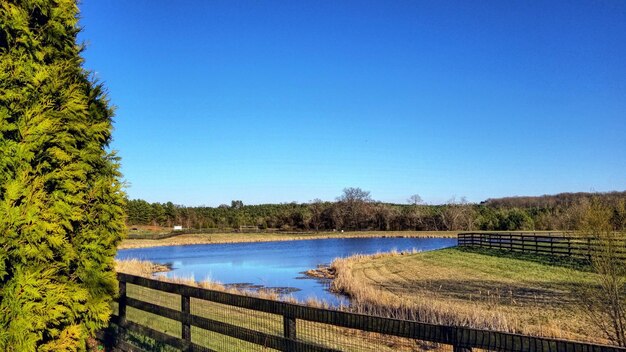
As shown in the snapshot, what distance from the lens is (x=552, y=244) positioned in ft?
123

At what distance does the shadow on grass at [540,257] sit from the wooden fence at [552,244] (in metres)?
0.45

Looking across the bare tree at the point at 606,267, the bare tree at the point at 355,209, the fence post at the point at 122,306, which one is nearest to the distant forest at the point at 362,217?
the bare tree at the point at 355,209

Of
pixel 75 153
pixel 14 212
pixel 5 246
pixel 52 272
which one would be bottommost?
pixel 52 272

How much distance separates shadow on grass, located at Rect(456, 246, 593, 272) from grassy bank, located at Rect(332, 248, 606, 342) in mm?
234

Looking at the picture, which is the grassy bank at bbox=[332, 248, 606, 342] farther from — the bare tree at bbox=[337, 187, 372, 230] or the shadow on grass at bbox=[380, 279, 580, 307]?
the bare tree at bbox=[337, 187, 372, 230]

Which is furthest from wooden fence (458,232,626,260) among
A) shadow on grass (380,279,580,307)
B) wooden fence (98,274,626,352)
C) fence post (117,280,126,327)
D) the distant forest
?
the distant forest

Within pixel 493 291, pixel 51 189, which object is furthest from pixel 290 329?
pixel 493 291

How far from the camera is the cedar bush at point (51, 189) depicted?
5.22m

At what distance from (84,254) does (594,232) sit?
34.8 ft

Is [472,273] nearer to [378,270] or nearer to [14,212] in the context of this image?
[378,270]

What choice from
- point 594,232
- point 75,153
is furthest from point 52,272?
point 594,232

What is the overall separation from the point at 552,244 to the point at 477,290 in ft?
67.4

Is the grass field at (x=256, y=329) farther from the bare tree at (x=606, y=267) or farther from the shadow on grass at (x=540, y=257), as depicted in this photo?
the shadow on grass at (x=540, y=257)

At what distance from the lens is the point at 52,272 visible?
5.64 metres
